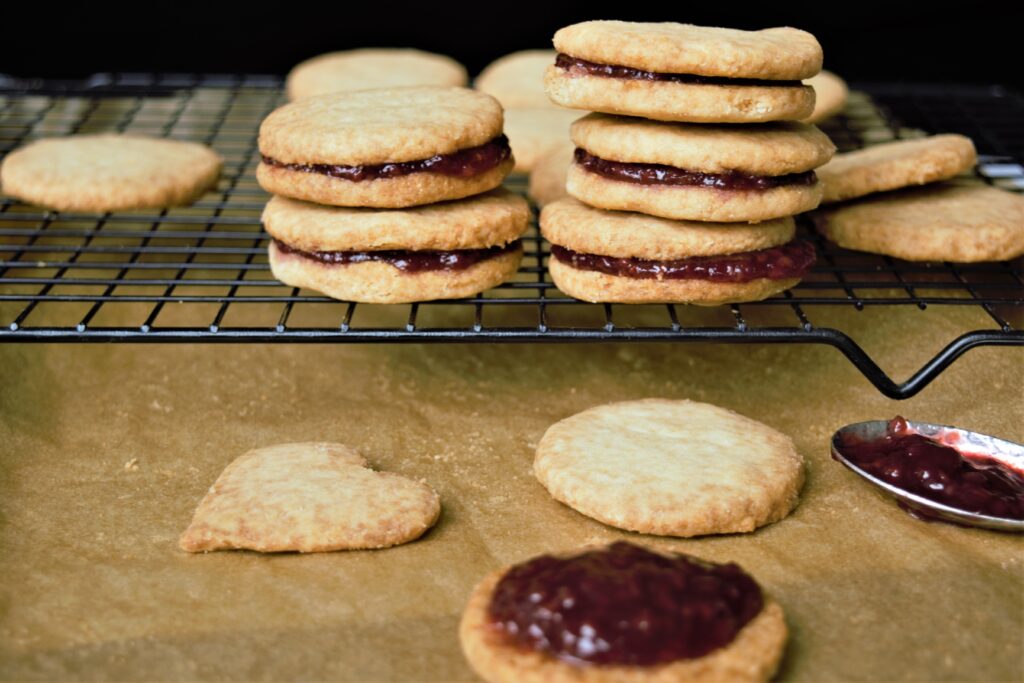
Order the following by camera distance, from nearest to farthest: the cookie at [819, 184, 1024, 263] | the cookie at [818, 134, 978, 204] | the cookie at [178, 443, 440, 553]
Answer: the cookie at [178, 443, 440, 553], the cookie at [819, 184, 1024, 263], the cookie at [818, 134, 978, 204]

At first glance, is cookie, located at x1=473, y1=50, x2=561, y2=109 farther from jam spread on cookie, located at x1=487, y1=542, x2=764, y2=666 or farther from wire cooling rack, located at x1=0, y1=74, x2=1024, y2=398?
jam spread on cookie, located at x1=487, y1=542, x2=764, y2=666

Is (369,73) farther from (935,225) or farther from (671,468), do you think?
(671,468)

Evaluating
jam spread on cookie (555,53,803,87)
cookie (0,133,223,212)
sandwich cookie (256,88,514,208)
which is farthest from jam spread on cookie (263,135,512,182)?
cookie (0,133,223,212)

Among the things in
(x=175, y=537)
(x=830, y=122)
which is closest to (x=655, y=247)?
(x=175, y=537)

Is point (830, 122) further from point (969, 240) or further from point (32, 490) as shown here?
point (32, 490)

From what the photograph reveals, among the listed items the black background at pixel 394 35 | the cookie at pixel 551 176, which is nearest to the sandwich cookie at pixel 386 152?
the cookie at pixel 551 176

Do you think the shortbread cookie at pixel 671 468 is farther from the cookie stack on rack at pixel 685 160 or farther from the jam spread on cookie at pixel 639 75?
the jam spread on cookie at pixel 639 75
